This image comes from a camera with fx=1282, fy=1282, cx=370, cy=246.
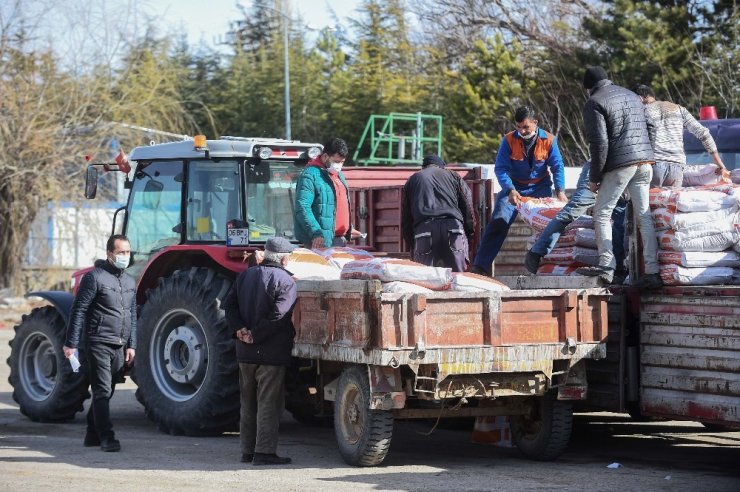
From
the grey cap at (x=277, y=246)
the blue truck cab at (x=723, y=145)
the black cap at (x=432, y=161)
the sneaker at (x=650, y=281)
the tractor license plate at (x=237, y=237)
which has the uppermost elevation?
the blue truck cab at (x=723, y=145)

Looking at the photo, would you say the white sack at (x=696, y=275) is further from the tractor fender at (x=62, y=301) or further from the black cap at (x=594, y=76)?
the tractor fender at (x=62, y=301)

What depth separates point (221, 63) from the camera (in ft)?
160

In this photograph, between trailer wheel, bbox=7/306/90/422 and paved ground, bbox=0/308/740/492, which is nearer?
paved ground, bbox=0/308/740/492

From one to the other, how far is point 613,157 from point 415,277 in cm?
189

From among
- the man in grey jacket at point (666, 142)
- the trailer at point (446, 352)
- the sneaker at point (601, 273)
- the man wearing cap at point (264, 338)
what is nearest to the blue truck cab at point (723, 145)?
the man in grey jacket at point (666, 142)

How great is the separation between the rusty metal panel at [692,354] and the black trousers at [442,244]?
2.16 m

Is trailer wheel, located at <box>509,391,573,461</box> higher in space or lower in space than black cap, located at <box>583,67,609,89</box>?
lower

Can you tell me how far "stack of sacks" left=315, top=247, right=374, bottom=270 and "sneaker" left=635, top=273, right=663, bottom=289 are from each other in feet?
7.29

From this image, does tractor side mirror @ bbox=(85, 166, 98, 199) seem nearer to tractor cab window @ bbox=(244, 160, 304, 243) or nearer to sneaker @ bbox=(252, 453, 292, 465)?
tractor cab window @ bbox=(244, 160, 304, 243)

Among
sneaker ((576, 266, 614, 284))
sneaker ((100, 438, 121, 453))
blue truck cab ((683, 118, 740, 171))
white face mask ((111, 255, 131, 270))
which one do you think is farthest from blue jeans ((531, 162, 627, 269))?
sneaker ((100, 438, 121, 453))

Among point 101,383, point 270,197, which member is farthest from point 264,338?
point 270,197

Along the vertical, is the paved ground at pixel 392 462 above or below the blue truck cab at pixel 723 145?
below

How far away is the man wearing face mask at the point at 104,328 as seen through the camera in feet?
34.4

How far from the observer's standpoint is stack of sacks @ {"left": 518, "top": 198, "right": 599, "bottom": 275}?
1045cm
